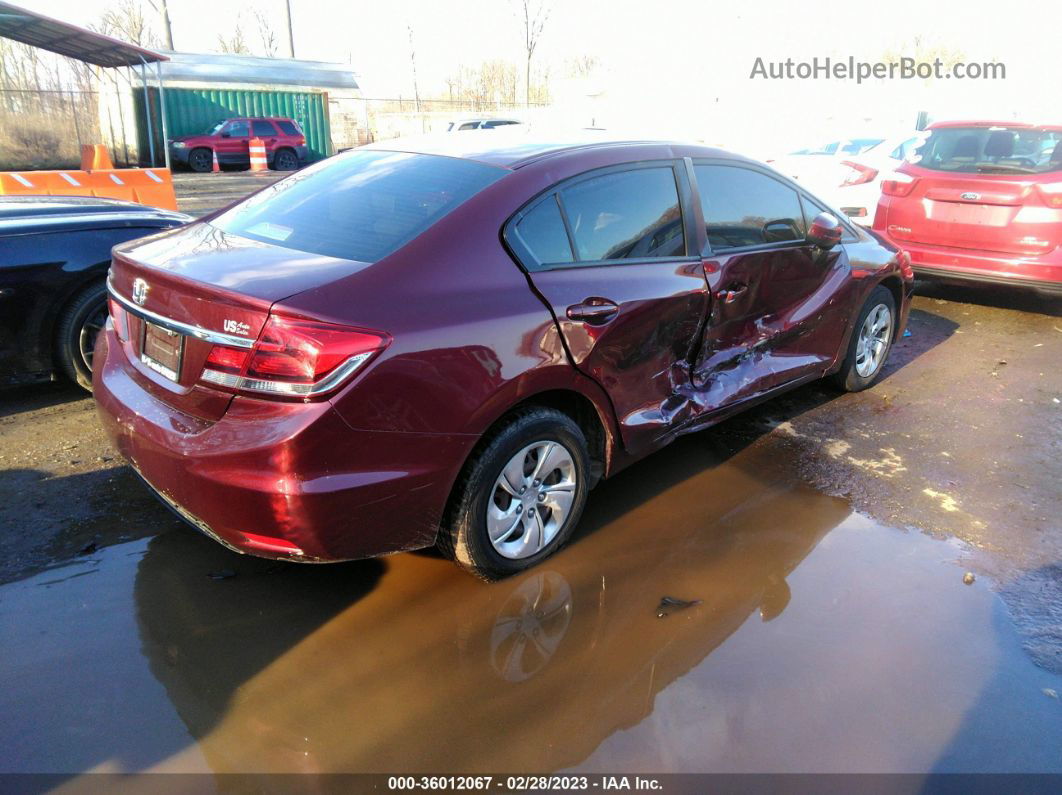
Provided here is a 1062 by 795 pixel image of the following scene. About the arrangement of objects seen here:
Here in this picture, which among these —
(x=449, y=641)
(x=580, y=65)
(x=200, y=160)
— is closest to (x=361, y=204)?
(x=449, y=641)

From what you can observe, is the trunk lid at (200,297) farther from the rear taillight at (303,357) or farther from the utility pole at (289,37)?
the utility pole at (289,37)

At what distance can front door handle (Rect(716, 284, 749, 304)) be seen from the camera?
3.93 meters

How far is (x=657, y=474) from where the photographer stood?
14.0ft

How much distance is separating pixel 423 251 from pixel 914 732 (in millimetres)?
2256

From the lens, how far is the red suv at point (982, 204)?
6.75 meters

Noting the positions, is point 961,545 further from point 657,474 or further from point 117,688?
point 117,688

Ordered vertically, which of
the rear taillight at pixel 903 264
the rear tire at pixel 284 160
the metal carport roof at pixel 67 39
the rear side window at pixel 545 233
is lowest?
the rear taillight at pixel 903 264

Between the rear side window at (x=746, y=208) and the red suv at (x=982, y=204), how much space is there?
3.44 metres

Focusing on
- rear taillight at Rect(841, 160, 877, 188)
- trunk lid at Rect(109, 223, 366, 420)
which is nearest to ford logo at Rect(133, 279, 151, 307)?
trunk lid at Rect(109, 223, 366, 420)

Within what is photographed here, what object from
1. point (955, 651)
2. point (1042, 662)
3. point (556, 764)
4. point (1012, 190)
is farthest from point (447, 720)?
point (1012, 190)

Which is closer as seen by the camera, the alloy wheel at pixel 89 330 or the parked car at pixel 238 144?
the alloy wheel at pixel 89 330

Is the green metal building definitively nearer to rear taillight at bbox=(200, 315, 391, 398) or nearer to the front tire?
the front tire

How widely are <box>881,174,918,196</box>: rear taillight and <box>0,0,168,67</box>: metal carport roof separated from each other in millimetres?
13360

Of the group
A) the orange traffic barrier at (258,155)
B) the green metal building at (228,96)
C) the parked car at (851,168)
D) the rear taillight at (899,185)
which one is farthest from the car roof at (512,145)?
the green metal building at (228,96)
